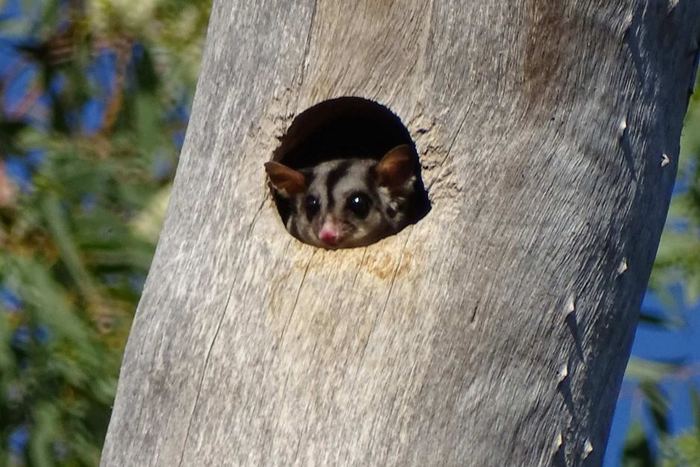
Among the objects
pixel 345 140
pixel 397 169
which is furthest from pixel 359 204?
pixel 345 140

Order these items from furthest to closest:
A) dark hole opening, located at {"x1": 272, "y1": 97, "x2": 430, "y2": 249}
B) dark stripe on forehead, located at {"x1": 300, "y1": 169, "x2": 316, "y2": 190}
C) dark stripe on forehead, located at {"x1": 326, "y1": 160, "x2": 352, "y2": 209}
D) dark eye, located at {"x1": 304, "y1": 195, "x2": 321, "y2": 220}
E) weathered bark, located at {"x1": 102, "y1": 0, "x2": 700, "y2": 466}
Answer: dark stripe on forehead, located at {"x1": 326, "y1": 160, "x2": 352, "y2": 209}
dark eye, located at {"x1": 304, "y1": 195, "x2": 321, "y2": 220}
dark stripe on forehead, located at {"x1": 300, "y1": 169, "x2": 316, "y2": 190}
dark hole opening, located at {"x1": 272, "y1": 97, "x2": 430, "y2": 249}
weathered bark, located at {"x1": 102, "y1": 0, "x2": 700, "y2": 466}

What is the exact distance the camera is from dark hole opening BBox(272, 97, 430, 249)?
441 cm

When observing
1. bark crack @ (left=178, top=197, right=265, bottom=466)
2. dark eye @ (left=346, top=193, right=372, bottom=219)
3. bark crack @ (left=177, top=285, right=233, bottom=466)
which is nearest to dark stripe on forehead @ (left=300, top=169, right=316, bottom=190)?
dark eye @ (left=346, top=193, right=372, bottom=219)

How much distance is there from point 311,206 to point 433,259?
1.74 metres

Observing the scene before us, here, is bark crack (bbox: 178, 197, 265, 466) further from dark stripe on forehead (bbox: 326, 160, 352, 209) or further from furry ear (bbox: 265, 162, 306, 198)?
dark stripe on forehead (bbox: 326, 160, 352, 209)

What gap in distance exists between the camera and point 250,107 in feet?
13.7

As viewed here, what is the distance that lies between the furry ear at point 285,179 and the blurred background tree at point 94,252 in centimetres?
113

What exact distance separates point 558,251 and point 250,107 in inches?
38.2

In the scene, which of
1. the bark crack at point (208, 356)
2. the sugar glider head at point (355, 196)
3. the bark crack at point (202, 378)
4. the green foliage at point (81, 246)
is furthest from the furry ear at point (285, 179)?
the green foliage at point (81, 246)

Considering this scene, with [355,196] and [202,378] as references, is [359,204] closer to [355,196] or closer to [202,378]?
[355,196]

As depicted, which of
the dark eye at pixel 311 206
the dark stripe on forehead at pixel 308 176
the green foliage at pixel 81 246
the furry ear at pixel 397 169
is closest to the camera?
the furry ear at pixel 397 169

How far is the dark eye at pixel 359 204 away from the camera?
556 cm

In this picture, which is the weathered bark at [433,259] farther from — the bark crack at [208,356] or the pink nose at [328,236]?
the pink nose at [328,236]

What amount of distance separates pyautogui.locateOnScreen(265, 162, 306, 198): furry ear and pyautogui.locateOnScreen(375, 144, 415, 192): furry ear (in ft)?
0.99
